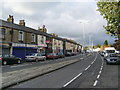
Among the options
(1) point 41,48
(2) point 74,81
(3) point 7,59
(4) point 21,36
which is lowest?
(2) point 74,81

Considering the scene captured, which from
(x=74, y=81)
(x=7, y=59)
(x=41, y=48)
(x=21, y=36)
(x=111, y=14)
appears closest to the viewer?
(x=74, y=81)

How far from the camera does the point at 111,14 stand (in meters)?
16.3

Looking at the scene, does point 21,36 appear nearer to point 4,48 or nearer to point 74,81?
point 4,48

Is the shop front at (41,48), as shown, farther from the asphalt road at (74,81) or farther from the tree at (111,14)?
the asphalt road at (74,81)

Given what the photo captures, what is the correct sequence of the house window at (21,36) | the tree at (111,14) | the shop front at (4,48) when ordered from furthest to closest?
the house window at (21,36), the shop front at (4,48), the tree at (111,14)

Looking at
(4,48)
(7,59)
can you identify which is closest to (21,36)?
(4,48)

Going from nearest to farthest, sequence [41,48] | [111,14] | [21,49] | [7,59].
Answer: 1. [111,14]
2. [7,59]
3. [21,49]
4. [41,48]

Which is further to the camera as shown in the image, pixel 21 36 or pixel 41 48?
pixel 41 48

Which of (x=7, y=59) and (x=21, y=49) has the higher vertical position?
(x=21, y=49)

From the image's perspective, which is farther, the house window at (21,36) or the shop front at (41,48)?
the shop front at (41,48)

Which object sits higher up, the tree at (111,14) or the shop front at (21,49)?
the tree at (111,14)

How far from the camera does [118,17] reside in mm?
16047

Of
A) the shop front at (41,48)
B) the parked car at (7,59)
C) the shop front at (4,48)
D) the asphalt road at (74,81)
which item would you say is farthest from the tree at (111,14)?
the shop front at (41,48)

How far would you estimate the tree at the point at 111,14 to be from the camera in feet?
52.3
